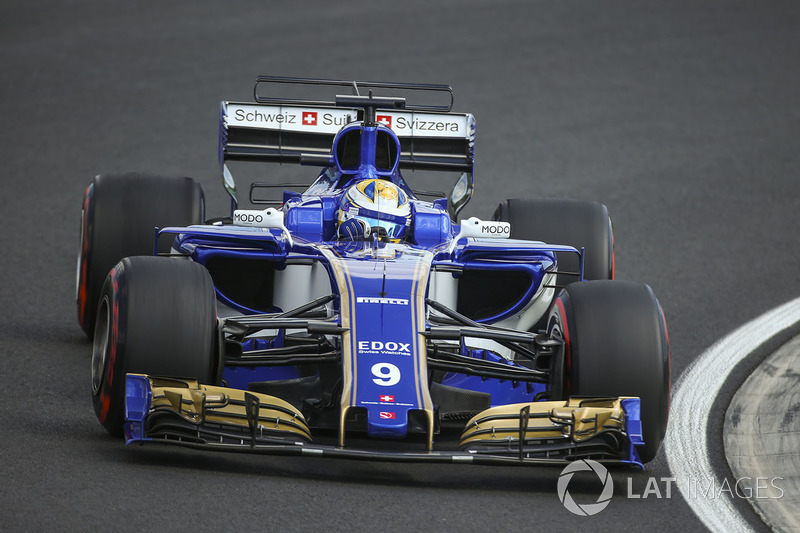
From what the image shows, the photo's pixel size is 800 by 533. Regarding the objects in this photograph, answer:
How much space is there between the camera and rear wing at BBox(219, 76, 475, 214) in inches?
391

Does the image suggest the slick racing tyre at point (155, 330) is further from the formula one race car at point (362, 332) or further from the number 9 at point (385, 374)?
the number 9 at point (385, 374)

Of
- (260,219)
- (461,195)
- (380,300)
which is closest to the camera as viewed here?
(380,300)

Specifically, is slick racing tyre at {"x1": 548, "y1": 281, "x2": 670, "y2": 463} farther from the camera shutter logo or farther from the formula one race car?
the camera shutter logo

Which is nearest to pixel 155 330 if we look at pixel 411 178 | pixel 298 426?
pixel 298 426

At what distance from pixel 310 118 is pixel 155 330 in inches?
148

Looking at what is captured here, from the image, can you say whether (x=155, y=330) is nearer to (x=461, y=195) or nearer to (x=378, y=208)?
(x=378, y=208)

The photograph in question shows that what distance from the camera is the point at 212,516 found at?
5.66m

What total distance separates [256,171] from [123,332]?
340 inches

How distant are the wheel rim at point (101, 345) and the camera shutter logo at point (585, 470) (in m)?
2.45

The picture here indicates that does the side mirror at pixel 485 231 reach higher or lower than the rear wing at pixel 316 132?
lower

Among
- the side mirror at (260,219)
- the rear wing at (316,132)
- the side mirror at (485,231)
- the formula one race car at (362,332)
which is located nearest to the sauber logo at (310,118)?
the rear wing at (316,132)

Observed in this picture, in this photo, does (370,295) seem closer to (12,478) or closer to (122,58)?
(12,478)

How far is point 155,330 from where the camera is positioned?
6523 millimetres

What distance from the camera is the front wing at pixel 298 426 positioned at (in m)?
6.19
